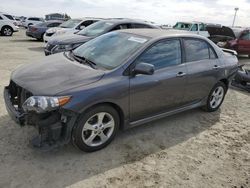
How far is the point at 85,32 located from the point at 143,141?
624 centimetres

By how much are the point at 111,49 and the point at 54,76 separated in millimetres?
1090

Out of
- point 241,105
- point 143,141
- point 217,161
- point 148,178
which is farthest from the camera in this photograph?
point 241,105

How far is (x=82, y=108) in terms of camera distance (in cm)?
340

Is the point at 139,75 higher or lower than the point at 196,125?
higher

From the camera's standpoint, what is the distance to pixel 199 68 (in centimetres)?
489

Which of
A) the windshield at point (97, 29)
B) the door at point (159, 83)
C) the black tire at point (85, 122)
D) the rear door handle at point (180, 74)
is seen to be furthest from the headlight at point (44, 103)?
the windshield at point (97, 29)

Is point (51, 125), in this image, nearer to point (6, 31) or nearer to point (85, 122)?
point (85, 122)

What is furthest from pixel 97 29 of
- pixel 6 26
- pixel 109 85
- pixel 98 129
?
pixel 6 26

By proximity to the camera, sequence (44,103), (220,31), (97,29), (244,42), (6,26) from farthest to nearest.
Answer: (6,26) → (220,31) → (244,42) → (97,29) → (44,103)

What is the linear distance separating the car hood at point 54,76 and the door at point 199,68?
5.74 feet

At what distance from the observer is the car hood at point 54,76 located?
342 centimetres

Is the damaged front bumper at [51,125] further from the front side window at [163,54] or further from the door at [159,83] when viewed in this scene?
the front side window at [163,54]

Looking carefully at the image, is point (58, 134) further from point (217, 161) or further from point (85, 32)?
point (85, 32)

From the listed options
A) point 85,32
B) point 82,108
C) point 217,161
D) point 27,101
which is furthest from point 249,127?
point 85,32
